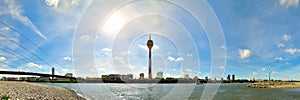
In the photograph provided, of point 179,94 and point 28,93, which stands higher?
point 28,93

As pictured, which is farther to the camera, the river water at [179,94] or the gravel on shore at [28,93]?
the river water at [179,94]

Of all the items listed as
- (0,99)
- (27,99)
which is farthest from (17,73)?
(0,99)

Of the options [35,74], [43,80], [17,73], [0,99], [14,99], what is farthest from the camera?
[43,80]

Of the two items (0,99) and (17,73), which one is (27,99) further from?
(17,73)

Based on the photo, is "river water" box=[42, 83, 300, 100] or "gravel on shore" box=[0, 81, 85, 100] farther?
"river water" box=[42, 83, 300, 100]

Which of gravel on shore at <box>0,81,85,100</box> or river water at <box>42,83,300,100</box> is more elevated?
gravel on shore at <box>0,81,85,100</box>

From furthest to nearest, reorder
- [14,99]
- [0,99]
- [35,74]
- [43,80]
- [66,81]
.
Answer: [66,81] → [43,80] → [35,74] → [14,99] → [0,99]

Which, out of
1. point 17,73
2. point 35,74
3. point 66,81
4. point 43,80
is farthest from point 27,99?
point 66,81

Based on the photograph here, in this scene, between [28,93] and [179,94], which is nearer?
[28,93]

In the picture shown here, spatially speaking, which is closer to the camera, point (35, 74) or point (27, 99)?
point (27, 99)

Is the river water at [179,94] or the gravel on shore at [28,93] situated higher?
the gravel on shore at [28,93]
